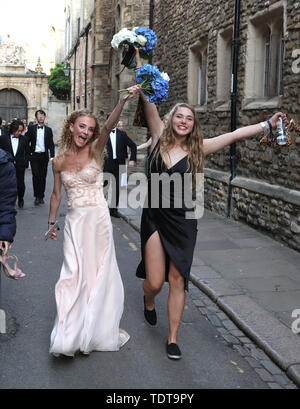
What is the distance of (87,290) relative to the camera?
4434mm

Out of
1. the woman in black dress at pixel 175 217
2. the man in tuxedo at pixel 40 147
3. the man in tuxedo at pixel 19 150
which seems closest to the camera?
the woman in black dress at pixel 175 217

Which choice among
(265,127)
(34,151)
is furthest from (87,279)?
(34,151)

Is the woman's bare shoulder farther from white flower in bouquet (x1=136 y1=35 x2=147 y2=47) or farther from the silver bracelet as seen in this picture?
the silver bracelet

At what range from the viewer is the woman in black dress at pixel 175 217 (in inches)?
177

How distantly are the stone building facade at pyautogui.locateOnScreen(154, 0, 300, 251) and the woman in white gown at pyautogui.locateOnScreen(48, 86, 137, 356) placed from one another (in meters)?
4.40

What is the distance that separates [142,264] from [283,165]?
15.5 feet

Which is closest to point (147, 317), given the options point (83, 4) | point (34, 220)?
point (34, 220)

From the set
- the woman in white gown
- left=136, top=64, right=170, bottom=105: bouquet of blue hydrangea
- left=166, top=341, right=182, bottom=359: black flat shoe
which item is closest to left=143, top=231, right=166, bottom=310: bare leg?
the woman in white gown

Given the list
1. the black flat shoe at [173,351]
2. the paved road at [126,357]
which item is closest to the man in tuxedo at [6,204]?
the paved road at [126,357]

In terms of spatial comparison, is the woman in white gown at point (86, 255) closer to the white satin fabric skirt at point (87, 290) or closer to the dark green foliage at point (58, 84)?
the white satin fabric skirt at point (87, 290)

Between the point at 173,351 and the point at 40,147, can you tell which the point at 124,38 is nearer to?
the point at 173,351

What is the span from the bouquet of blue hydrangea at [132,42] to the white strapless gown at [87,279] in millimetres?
929

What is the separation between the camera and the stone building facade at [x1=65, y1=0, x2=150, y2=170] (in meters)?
20.3
